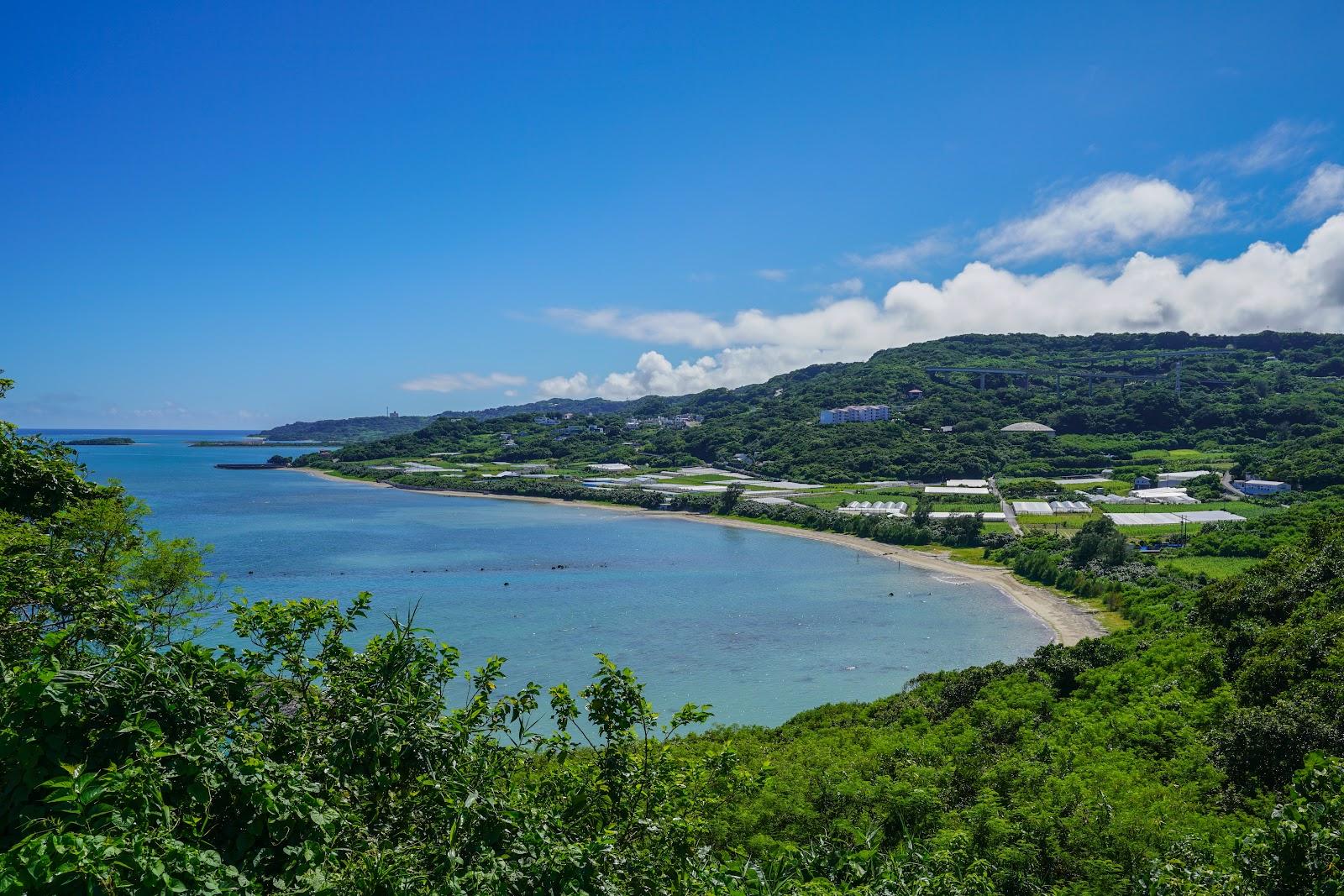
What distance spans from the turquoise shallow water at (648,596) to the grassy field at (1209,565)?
6.99 metres

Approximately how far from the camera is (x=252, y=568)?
3959cm

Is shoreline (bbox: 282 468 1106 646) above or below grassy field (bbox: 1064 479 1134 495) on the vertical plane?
below

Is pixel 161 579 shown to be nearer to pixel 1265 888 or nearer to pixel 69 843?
pixel 69 843

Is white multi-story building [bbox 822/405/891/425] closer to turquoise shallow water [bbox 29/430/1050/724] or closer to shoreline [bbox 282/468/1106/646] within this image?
shoreline [bbox 282/468/1106/646]

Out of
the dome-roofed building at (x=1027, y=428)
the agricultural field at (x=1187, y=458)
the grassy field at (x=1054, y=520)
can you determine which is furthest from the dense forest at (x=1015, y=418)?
the grassy field at (x=1054, y=520)

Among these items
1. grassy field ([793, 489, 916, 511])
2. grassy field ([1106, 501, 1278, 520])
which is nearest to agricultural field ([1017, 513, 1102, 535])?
grassy field ([1106, 501, 1278, 520])

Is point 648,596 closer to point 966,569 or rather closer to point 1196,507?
point 966,569

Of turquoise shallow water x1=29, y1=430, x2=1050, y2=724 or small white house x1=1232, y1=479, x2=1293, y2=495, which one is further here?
small white house x1=1232, y1=479, x2=1293, y2=495

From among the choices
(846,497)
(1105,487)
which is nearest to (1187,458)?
(1105,487)

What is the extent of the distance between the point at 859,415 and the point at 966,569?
189 feet

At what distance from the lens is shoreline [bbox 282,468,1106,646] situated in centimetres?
2881

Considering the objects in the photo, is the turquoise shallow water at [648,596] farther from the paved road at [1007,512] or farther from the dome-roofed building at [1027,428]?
the dome-roofed building at [1027,428]

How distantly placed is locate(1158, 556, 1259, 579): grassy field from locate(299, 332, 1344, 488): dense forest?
80.0 ft

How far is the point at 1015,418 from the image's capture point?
294 feet
